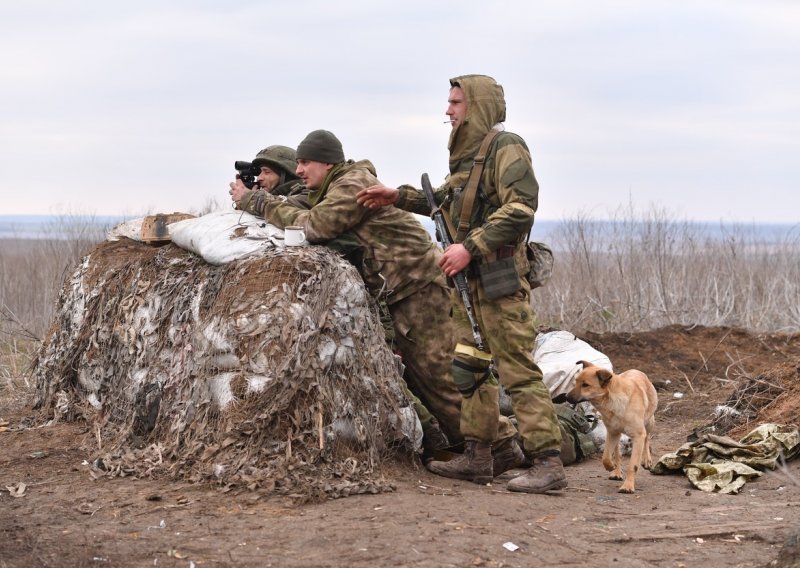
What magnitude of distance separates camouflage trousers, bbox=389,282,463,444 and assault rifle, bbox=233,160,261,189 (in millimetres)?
1772

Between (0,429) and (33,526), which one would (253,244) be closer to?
(33,526)

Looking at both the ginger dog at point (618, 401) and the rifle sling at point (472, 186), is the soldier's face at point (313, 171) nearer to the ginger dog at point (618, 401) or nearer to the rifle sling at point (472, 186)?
the rifle sling at point (472, 186)

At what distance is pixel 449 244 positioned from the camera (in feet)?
20.8

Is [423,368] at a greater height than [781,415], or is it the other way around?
[423,368]

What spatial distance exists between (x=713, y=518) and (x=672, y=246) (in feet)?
34.6

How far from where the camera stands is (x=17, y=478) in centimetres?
623

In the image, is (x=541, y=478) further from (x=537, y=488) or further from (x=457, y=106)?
(x=457, y=106)

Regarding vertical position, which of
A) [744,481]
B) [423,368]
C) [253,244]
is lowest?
[744,481]

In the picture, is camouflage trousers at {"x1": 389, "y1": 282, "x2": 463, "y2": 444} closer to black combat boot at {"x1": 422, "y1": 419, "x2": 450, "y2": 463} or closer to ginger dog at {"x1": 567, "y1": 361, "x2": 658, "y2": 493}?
black combat boot at {"x1": 422, "y1": 419, "x2": 450, "y2": 463}

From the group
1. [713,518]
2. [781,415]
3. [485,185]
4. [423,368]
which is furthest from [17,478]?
[781,415]

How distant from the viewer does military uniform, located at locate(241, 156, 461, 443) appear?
6.68m

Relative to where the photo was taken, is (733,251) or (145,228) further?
(733,251)

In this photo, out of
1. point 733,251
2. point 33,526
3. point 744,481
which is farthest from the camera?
point 733,251

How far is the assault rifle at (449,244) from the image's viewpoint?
20.0 ft
